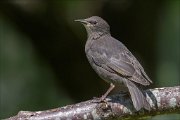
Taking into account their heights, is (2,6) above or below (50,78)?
above

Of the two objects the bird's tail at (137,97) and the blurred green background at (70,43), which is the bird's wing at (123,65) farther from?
the blurred green background at (70,43)

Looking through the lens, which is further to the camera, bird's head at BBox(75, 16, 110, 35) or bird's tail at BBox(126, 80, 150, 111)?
bird's head at BBox(75, 16, 110, 35)

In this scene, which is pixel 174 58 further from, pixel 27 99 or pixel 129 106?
pixel 129 106

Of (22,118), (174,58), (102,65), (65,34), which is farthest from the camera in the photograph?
(174,58)

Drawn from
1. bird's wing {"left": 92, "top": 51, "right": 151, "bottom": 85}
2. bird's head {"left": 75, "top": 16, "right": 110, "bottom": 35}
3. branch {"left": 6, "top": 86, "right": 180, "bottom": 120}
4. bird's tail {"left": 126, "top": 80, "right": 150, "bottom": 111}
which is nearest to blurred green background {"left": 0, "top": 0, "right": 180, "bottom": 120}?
bird's head {"left": 75, "top": 16, "right": 110, "bottom": 35}

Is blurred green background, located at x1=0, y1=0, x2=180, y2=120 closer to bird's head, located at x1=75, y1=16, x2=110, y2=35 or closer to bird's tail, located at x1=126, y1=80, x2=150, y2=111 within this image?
bird's head, located at x1=75, y1=16, x2=110, y2=35

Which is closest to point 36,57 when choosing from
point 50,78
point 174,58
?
point 50,78
